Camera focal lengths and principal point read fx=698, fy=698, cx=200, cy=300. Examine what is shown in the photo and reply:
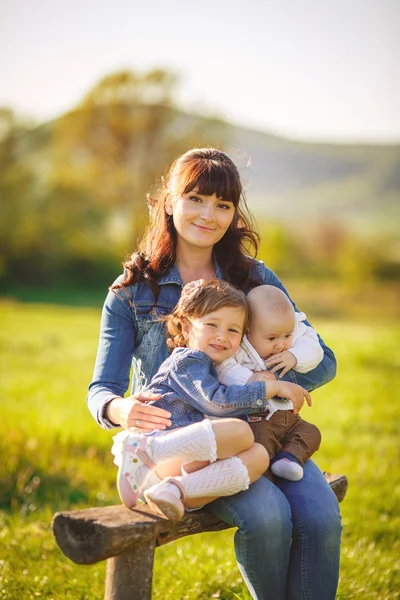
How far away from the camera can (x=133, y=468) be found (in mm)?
2549

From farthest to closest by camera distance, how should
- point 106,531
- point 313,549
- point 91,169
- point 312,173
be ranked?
point 312,173
point 91,169
point 313,549
point 106,531

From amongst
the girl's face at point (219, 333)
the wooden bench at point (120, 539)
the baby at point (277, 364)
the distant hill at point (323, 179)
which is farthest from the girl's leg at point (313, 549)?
the distant hill at point (323, 179)

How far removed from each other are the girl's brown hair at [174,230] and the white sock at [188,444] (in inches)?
33.0

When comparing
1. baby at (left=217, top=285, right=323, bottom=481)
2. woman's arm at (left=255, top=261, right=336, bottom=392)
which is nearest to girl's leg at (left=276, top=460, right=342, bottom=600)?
baby at (left=217, top=285, right=323, bottom=481)

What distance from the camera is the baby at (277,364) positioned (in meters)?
2.78

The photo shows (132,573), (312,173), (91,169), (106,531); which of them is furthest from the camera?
(312,173)

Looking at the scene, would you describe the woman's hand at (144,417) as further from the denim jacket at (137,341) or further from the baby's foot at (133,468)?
the denim jacket at (137,341)

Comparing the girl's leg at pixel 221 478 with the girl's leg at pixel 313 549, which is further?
the girl's leg at pixel 313 549

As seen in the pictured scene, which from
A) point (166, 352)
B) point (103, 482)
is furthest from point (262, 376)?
point (103, 482)

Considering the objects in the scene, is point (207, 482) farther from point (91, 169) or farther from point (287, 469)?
point (91, 169)

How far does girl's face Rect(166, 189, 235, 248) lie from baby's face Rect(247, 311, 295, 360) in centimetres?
48

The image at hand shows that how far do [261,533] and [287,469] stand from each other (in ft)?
1.00

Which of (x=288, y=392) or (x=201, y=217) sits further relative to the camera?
(x=201, y=217)

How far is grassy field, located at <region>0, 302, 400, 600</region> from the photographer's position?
367cm
